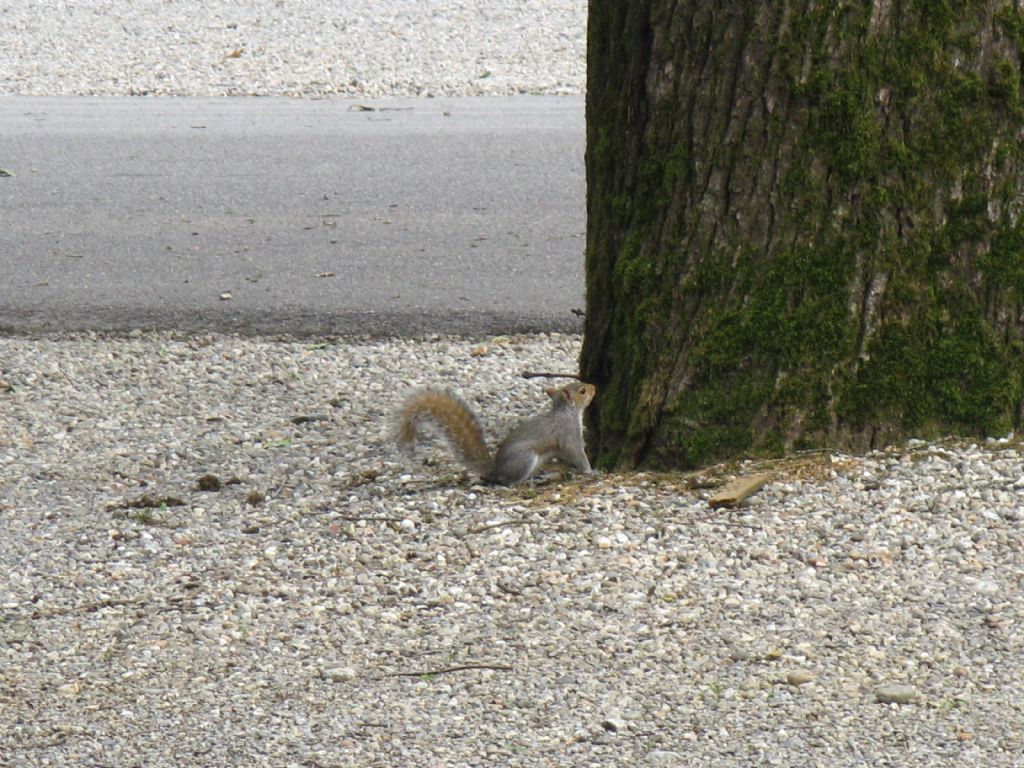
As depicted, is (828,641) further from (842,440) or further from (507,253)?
(507,253)

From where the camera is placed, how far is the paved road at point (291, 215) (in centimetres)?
667

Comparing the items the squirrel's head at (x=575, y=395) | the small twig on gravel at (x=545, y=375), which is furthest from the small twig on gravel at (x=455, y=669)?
the small twig on gravel at (x=545, y=375)

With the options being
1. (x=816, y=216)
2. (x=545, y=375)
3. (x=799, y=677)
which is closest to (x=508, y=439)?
(x=545, y=375)

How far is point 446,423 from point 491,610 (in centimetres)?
91

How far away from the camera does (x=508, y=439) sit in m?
4.35

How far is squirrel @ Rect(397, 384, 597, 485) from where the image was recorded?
13.9 ft

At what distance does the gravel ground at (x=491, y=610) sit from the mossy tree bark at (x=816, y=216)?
199 mm

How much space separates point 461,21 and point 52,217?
583cm

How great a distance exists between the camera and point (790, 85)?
151 inches

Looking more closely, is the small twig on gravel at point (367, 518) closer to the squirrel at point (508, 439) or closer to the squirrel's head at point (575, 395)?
the squirrel at point (508, 439)

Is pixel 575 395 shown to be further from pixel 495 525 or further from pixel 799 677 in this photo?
pixel 799 677

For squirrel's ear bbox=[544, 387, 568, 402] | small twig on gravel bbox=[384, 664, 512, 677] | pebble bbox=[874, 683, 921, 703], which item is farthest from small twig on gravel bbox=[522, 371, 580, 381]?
pebble bbox=[874, 683, 921, 703]

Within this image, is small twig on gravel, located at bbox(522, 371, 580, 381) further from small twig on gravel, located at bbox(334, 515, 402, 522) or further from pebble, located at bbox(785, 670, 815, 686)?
pebble, located at bbox(785, 670, 815, 686)

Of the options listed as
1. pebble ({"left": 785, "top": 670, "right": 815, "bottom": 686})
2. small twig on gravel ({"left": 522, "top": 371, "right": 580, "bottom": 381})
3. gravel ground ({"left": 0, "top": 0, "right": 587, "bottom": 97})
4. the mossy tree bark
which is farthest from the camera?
gravel ground ({"left": 0, "top": 0, "right": 587, "bottom": 97})
